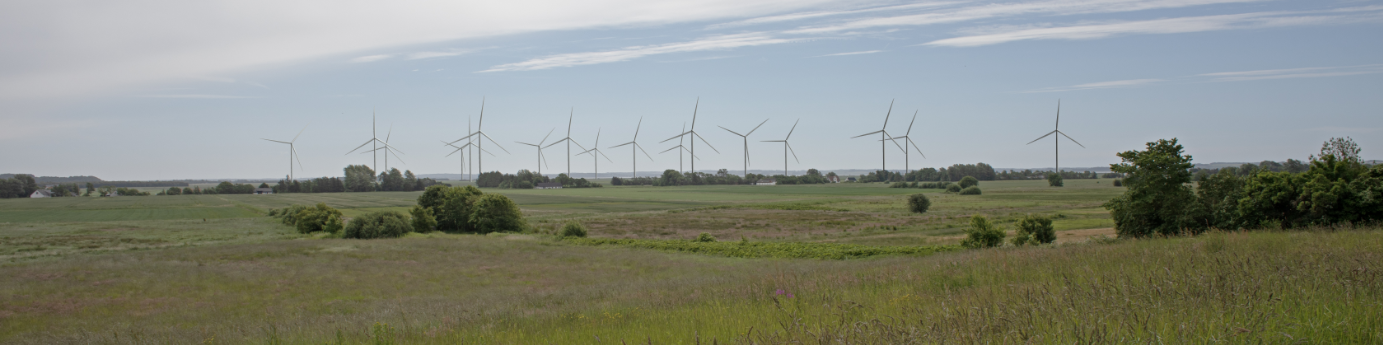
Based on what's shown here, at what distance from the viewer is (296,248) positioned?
4641cm

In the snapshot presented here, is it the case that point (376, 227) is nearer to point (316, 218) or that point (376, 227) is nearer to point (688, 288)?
point (316, 218)

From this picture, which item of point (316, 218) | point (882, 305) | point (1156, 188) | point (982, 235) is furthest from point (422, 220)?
point (882, 305)

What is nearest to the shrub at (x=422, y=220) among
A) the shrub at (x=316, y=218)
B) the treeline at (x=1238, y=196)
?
the shrub at (x=316, y=218)

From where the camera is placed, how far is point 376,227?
200 feet

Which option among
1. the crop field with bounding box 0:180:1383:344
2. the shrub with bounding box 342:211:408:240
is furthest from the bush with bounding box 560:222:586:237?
the shrub with bounding box 342:211:408:240

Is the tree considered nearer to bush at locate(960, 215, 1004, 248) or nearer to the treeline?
the treeline

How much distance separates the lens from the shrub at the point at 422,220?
6862 centimetres

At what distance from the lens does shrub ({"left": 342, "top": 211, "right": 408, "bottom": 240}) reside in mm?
60344

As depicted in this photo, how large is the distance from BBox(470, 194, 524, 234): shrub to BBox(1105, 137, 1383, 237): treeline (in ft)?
184

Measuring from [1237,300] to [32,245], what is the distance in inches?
2848

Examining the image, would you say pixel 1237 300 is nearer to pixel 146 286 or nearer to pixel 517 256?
pixel 146 286

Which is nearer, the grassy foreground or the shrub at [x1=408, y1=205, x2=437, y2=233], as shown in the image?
the grassy foreground

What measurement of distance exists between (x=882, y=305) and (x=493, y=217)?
67.2 m

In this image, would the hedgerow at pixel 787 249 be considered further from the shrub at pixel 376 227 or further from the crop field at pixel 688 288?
the shrub at pixel 376 227
